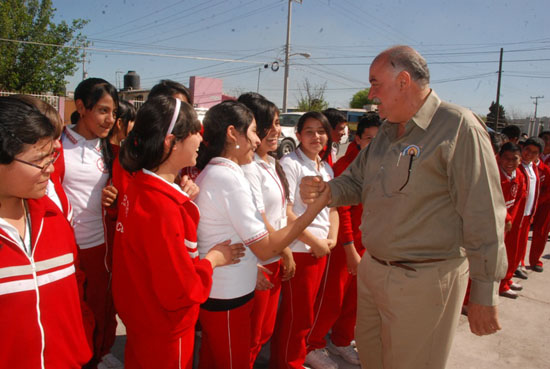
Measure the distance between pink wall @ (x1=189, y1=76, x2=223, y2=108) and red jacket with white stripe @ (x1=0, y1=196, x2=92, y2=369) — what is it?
3044 centimetres

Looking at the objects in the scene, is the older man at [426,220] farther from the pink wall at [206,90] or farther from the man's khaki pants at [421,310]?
the pink wall at [206,90]

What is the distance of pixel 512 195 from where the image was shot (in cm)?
436

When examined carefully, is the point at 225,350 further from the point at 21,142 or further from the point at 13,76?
the point at 13,76

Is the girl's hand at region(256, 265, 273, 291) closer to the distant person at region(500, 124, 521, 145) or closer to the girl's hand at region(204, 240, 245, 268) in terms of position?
the girl's hand at region(204, 240, 245, 268)

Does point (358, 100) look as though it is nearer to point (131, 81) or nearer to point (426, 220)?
point (131, 81)

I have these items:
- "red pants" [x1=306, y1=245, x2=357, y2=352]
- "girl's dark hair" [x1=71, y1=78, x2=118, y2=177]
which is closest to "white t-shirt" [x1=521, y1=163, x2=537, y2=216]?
"red pants" [x1=306, y1=245, x2=357, y2=352]

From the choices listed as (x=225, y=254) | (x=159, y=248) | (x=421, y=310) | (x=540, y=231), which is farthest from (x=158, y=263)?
(x=540, y=231)

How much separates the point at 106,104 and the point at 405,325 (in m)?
2.23

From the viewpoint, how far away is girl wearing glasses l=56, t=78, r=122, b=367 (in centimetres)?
245

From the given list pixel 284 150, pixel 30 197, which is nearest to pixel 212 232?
pixel 30 197

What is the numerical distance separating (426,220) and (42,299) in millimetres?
1612

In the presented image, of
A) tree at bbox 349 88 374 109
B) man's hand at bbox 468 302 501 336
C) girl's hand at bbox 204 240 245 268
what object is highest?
tree at bbox 349 88 374 109

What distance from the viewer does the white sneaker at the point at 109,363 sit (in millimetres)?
2760

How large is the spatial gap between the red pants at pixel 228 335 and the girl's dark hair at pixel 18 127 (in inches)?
43.0
